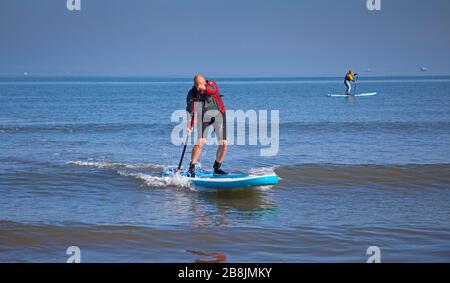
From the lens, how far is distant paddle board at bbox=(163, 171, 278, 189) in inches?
470

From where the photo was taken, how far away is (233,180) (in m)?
12.1

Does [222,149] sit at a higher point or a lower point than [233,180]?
higher

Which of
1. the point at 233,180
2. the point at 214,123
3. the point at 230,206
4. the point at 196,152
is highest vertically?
the point at 214,123

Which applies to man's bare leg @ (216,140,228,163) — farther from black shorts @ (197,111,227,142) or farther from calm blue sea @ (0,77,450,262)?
calm blue sea @ (0,77,450,262)

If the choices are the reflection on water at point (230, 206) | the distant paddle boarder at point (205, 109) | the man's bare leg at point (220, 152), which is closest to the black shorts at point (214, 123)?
the distant paddle boarder at point (205, 109)

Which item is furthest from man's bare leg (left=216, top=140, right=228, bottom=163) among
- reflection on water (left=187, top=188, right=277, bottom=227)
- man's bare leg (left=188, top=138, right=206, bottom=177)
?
reflection on water (left=187, top=188, right=277, bottom=227)

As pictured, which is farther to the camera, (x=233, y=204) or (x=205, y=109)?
(x=205, y=109)

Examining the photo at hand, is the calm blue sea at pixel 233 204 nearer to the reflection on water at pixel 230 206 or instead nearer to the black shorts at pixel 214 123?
the reflection on water at pixel 230 206

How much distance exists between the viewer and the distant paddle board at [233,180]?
11.9 meters

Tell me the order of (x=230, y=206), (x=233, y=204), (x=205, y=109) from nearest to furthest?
(x=230, y=206)
(x=233, y=204)
(x=205, y=109)

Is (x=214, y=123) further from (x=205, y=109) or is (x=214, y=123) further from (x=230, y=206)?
(x=230, y=206)

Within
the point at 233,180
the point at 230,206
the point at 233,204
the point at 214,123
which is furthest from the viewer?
the point at 214,123

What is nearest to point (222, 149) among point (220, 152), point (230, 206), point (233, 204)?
point (220, 152)
